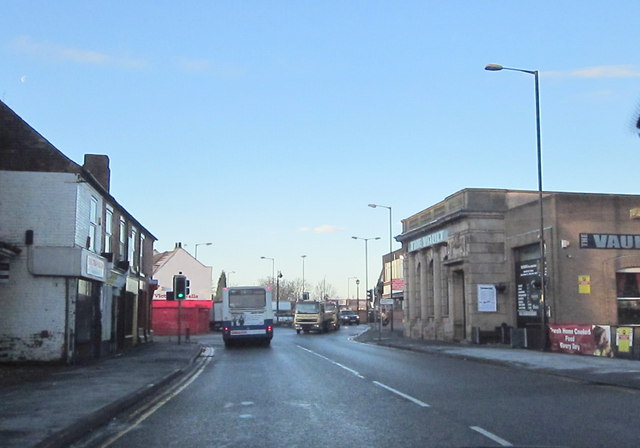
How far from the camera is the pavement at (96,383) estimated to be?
948cm

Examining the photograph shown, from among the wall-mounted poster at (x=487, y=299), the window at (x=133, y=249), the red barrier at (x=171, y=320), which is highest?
the window at (x=133, y=249)

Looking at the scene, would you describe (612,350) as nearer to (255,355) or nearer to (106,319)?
(255,355)

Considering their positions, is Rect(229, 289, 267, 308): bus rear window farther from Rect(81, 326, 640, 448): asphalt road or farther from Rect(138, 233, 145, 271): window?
Rect(81, 326, 640, 448): asphalt road

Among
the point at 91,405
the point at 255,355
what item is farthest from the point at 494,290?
the point at 91,405

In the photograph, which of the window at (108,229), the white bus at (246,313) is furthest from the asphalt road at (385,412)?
the white bus at (246,313)

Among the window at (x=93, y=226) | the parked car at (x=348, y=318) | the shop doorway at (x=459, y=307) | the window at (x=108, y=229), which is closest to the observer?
the window at (x=93, y=226)

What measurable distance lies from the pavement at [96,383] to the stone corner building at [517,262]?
6.08 meters

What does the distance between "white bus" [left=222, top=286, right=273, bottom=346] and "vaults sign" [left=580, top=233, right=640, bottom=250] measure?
15.5 meters

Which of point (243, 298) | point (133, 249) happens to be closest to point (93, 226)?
point (133, 249)

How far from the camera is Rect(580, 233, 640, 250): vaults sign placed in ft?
99.9

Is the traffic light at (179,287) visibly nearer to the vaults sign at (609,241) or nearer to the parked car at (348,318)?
the vaults sign at (609,241)

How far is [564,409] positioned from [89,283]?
53.4 ft

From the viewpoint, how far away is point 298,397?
13625mm

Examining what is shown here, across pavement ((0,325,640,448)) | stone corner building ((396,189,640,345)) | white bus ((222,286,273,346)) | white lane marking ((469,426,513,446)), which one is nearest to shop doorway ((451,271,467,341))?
stone corner building ((396,189,640,345))
